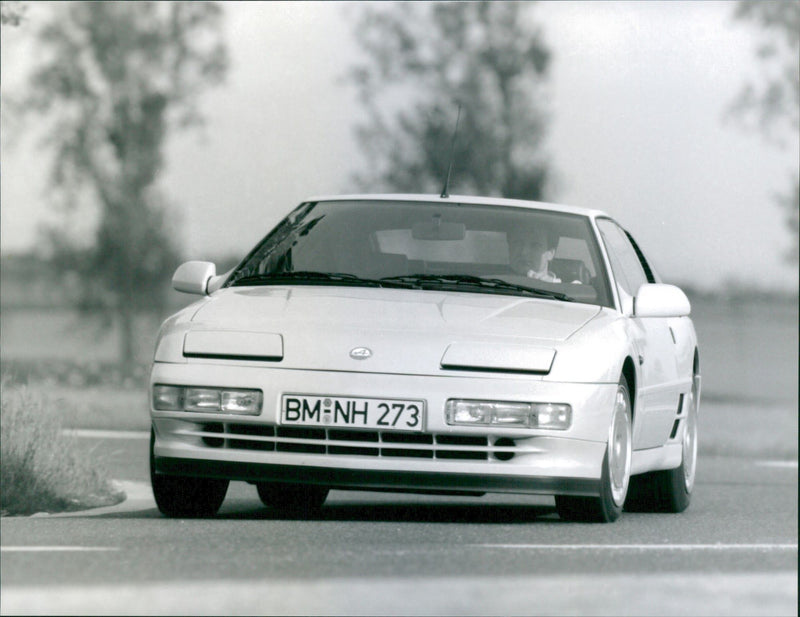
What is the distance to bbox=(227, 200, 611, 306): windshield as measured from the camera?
24.8 feet

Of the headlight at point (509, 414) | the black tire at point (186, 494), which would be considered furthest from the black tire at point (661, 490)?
the black tire at point (186, 494)

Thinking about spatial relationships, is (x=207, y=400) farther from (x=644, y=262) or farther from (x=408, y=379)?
(x=644, y=262)

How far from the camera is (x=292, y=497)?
8695mm

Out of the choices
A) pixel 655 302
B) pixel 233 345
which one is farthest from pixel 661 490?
pixel 233 345

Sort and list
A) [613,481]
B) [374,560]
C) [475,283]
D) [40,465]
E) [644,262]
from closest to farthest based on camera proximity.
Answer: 1. [374,560]
2. [613,481]
3. [475,283]
4. [40,465]
5. [644,262]

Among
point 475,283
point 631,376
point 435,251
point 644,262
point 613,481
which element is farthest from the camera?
point 644,262

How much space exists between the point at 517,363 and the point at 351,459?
0.78 metres

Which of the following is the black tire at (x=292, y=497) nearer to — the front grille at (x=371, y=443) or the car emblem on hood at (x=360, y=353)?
the front grille at (x=371, y=443)

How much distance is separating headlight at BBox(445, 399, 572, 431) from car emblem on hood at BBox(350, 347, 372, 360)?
0.38 metres

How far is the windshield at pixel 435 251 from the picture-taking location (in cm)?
756

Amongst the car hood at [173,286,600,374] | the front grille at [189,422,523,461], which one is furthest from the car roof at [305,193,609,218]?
the front grille at [189,422,523,461]

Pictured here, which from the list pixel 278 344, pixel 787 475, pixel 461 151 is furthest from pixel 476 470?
pixel 461 151

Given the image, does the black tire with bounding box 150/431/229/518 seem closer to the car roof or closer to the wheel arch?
the car roof

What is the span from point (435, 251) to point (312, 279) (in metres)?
0.61
